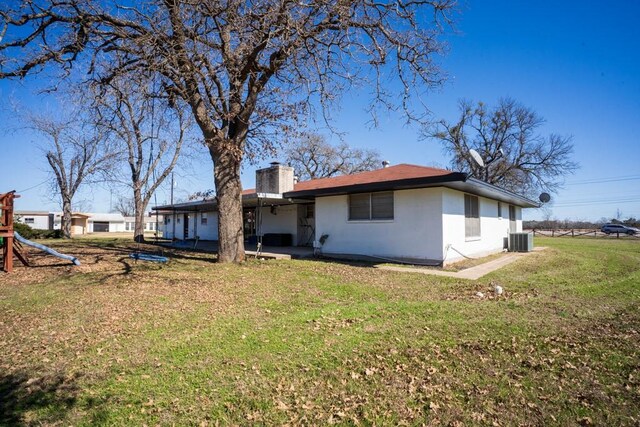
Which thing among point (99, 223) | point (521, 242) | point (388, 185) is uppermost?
point (388, 185)

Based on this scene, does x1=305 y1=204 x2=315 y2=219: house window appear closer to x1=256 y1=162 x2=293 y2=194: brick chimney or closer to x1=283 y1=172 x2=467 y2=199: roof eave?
x1=256 y1=162 x2=293 y2=194: brick chimney

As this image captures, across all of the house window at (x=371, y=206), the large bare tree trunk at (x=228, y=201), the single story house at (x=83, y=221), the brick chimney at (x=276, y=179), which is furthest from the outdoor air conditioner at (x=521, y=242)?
the single story house at (x=83, y=221)

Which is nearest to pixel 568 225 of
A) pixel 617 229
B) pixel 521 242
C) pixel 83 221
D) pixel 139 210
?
pixel 617 229

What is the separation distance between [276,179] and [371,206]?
17.8 feet

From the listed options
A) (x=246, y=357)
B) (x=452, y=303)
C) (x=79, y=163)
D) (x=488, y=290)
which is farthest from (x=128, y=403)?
(x=79, y=163)

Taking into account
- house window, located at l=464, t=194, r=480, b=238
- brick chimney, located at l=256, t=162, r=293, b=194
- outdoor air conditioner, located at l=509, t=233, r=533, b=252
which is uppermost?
brick chimney, located at l=256, t=162, r=293, b=194

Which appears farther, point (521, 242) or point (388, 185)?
point (521, 242)

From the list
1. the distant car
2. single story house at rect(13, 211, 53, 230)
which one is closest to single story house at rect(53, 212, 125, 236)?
single story house at rect(13, 211, 53, 230)

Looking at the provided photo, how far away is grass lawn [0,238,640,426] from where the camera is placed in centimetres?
297

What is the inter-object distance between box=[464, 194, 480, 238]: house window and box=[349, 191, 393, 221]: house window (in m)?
3.08

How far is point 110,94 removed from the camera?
364 inches

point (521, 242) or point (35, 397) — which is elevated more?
point (521, 242)

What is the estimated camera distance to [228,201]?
10680mm

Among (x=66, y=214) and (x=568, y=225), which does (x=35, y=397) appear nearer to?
(x=66, y=214)
